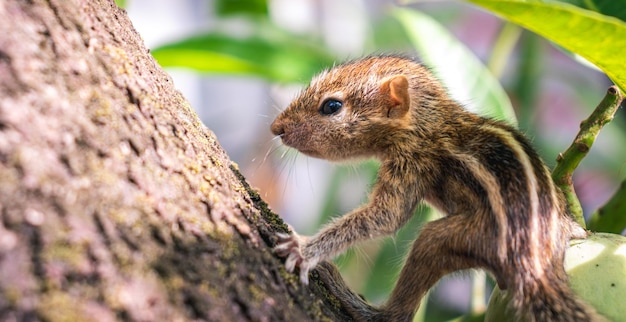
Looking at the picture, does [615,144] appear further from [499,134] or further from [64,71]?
[64,71]

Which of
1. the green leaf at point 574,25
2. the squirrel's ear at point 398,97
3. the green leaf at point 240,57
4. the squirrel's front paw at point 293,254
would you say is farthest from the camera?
the green leaf at point 240,57

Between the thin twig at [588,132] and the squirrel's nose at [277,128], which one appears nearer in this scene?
the thin twig at [588,132]

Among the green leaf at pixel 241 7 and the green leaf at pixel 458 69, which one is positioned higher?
the green leaf at pixel 458 69

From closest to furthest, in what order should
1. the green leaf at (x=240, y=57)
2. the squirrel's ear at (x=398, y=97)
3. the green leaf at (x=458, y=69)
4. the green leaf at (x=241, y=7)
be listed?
the squirrel's ear at (x=398, y=97)
the green leaf at (x=458, y=69)
the green leaf at (x=240, y=57)
the green leaf at (x=241, y=7)

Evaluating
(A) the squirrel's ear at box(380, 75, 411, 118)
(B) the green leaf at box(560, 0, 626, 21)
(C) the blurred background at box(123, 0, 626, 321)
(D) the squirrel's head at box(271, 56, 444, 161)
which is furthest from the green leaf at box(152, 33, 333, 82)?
(B) the green leaf at box(560, 0, 626, 21)

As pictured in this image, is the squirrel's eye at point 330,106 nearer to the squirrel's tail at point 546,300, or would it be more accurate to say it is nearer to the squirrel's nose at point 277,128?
the squirrel's nose at point 277,128

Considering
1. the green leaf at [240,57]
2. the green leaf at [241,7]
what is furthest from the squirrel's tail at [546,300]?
the green leaf at [241,7]

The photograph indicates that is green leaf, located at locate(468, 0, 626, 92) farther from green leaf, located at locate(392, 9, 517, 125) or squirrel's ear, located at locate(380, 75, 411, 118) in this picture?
green leaf, located at locate(392, 9, 517, 125)

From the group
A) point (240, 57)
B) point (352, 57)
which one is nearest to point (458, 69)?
point (352, 57)
